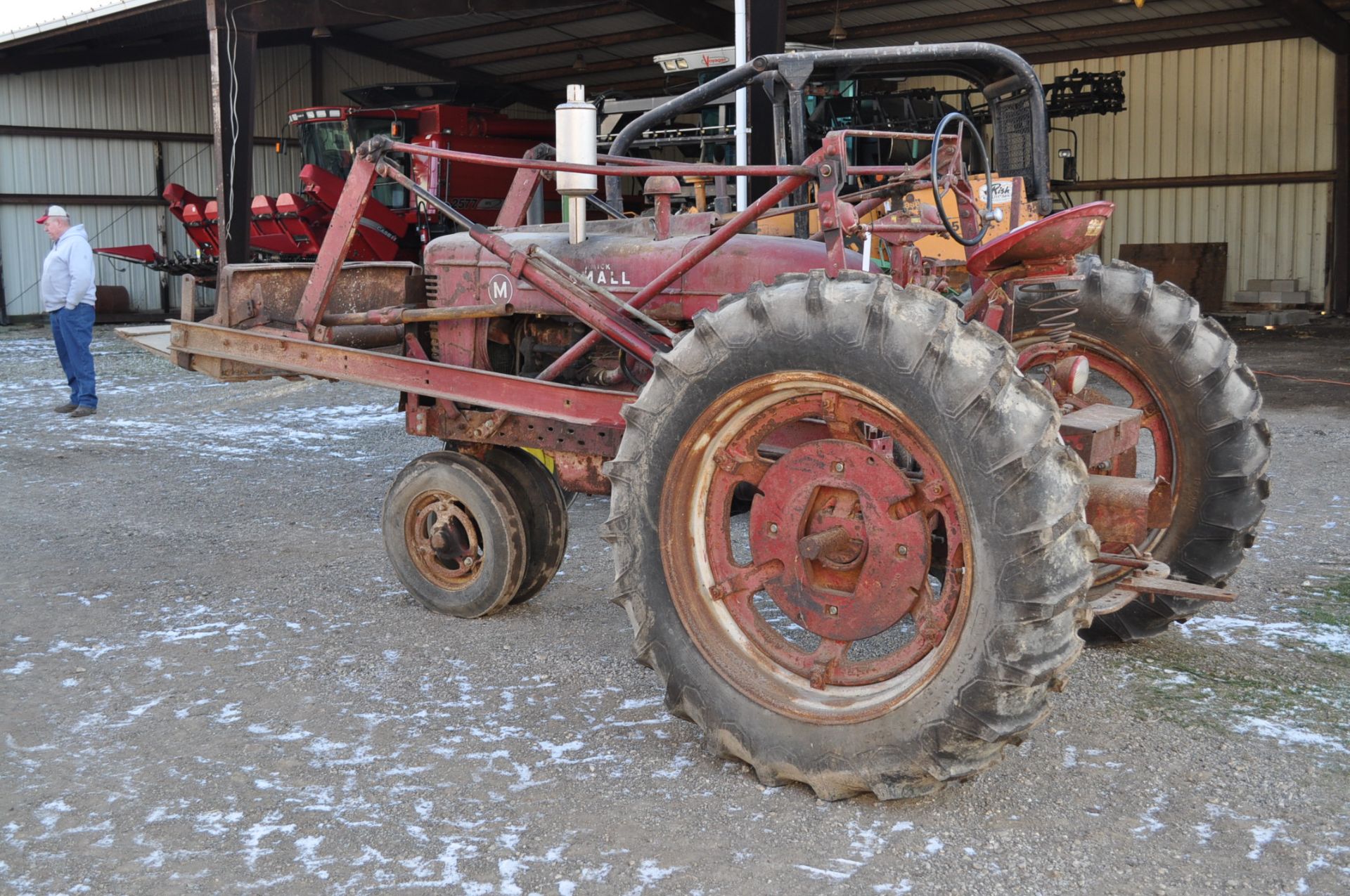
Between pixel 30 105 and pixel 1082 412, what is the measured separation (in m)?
21.1

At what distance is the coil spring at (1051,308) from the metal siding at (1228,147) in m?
14.2

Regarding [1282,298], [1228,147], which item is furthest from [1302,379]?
[1228,147]

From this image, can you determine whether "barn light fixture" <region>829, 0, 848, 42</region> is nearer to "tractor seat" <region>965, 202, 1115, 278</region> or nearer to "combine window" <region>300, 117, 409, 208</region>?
"combine window" <region>300, 117, 409, 208</region>

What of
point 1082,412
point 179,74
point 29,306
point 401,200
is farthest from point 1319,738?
point 179,74

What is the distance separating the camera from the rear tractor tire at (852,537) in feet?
8.95

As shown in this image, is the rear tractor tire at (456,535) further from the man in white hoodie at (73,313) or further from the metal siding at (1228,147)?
the metal siding at (1228,147)

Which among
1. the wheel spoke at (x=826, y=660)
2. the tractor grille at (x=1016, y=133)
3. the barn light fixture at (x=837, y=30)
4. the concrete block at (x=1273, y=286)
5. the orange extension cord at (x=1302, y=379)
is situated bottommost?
the wheel spoke at (x=826, y=660)

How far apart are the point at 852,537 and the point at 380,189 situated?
15.3 meters

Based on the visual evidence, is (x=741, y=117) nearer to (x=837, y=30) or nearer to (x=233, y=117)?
(x=233, y=117)

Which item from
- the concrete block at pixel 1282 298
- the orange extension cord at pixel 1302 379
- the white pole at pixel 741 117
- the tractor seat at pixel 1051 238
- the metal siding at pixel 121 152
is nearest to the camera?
the tractor seat at pixel 1051 238

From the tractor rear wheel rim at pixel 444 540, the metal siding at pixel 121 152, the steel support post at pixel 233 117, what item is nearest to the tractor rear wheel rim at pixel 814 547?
the tractor rear wheel rim at pixel 444 540

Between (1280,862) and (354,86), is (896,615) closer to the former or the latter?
(1280,862)

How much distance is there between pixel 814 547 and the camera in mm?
3131

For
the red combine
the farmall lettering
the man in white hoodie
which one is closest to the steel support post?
the red combine
